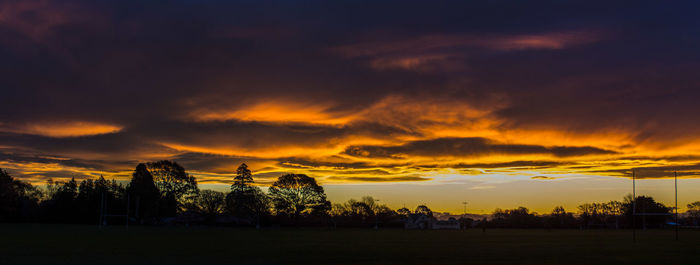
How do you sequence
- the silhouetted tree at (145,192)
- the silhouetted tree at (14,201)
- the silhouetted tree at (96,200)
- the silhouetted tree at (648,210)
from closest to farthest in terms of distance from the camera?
1. the silhouetted tree at (14,201)
2. the silhouetted tree at (145,192)
3. the silhouetted tree at (96,200)
4. the silhouetted tree at (648,210)

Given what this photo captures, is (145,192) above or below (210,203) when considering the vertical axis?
above

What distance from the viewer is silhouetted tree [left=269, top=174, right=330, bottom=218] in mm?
110688

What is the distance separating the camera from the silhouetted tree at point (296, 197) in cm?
11069

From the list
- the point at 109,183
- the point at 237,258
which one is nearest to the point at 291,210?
the point at 109,183

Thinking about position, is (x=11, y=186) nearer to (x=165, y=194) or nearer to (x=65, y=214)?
(x=65, y=214)

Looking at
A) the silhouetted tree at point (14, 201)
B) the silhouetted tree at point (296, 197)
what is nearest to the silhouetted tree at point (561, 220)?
the silhouetted tree at point (296, 197)

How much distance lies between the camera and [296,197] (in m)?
111

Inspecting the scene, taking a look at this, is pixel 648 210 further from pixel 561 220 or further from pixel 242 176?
pixel 242 176

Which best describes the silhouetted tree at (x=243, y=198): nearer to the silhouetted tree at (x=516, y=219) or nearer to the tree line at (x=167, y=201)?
the tree line at (x=167, y=201)

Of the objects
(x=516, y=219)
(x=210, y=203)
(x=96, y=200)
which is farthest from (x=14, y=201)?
(x=516, y=219)

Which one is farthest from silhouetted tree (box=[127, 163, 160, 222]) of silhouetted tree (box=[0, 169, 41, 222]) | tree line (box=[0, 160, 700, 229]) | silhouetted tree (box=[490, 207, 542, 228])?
silhouetted tree (box=[490, 207, 542, 228])

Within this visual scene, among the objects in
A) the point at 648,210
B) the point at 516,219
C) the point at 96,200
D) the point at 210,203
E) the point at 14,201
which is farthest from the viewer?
the point at 516,219

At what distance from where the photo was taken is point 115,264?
810 inches

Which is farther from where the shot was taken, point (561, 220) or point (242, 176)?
point (561, 220)
